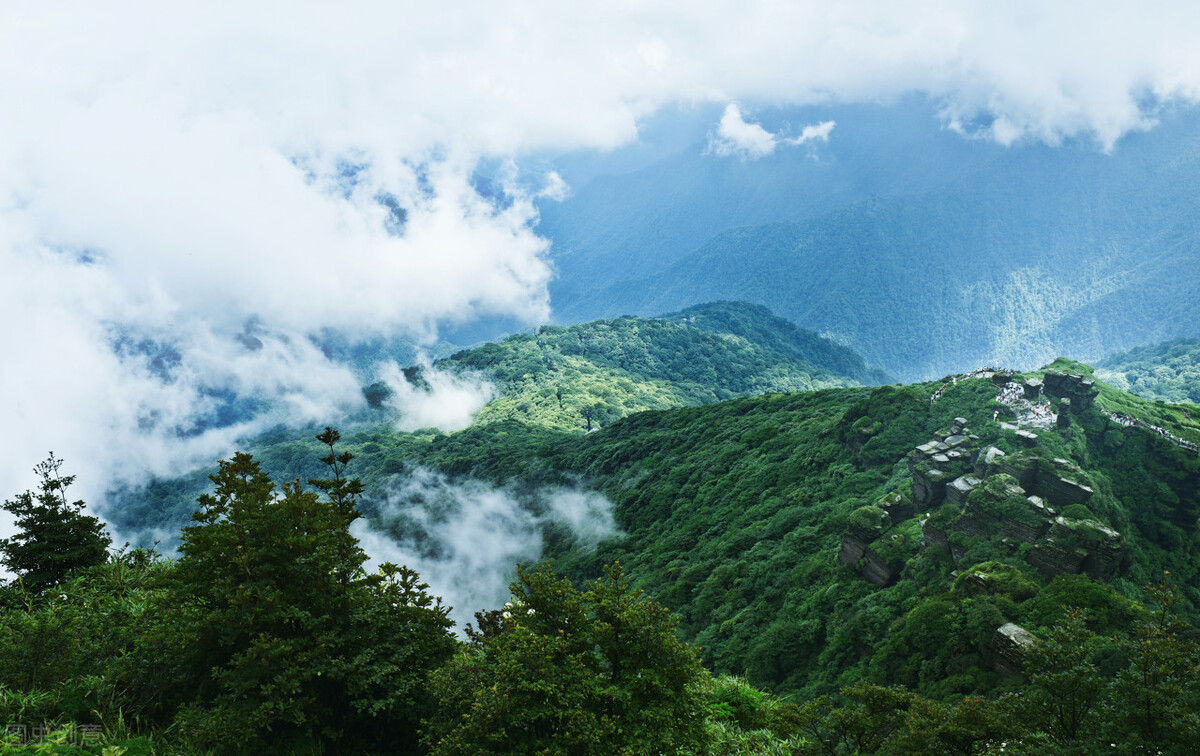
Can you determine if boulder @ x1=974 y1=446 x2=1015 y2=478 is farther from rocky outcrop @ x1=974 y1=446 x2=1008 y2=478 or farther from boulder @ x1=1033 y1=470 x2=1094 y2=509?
boulder @ x1=1033 y1=470 x2=1094 y2=509

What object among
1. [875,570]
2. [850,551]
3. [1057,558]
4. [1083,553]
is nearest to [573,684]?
[1057,558]

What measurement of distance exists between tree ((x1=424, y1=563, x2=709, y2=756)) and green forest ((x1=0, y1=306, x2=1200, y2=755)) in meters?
0.08

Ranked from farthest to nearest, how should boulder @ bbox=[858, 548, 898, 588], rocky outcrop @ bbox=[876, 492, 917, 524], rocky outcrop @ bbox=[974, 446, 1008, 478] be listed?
1. rocky outcrop @ bbox=[876, 492, 917, 524]
2. rocky outcrop @ bbox=[974, 446, 1008, 478]
3. boulder @ bbox=[858, 548, 898, 588]

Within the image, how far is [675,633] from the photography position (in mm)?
20672

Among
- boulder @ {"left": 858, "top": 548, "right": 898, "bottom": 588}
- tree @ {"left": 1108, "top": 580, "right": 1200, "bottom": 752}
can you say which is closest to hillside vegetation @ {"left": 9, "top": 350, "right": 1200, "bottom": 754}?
tree @ {"left": 1108, "top": 580, "right": 1200, "bottom": 752}

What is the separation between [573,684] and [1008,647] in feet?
64.7

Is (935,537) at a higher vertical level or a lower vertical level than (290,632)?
higher

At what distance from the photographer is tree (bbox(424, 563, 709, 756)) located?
13695 millimetres

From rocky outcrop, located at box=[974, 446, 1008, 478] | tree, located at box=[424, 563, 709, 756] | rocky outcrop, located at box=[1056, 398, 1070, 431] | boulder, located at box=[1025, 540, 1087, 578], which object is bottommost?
tree, located at box=[424, 563, 709, 756]

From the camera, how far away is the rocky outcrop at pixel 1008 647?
23.4 meters

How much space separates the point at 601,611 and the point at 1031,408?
54.2 meters

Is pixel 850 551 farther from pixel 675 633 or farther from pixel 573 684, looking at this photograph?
pixel 573 684

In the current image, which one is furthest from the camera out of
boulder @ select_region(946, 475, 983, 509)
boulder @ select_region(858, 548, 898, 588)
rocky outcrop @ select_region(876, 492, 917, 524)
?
rocky outcrop @ select_region(876, 492, 917, 524)

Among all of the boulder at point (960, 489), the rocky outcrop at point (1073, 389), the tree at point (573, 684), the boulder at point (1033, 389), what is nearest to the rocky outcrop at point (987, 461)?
the boulder at point (960, 489)
